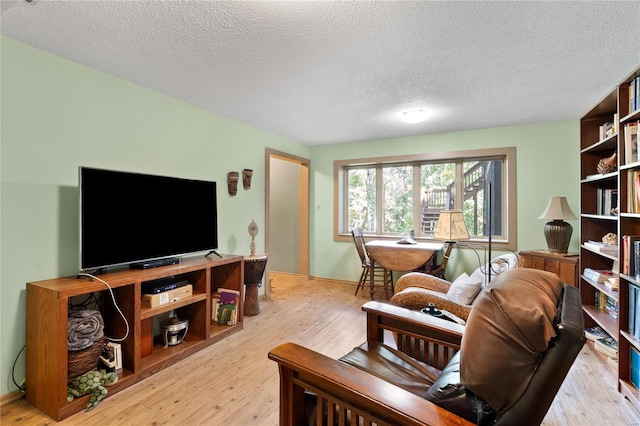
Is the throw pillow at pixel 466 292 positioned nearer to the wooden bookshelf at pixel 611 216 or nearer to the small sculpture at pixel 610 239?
the wooden bookshelf at pixel 611 216

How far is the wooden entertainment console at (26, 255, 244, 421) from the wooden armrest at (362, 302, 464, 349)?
1530 millimetres

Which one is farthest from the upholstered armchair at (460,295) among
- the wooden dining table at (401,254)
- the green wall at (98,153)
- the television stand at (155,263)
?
the television stand at (155,263)

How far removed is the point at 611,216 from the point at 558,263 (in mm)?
855

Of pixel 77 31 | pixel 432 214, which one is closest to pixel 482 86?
pixel 432 214

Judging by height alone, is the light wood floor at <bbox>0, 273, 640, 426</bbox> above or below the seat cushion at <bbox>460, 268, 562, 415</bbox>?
below

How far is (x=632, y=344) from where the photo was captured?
1771 millimetres

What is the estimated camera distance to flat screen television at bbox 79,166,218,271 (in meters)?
1.94

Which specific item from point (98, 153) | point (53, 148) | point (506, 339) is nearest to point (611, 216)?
point (506, 339)

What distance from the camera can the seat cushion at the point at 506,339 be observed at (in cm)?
77

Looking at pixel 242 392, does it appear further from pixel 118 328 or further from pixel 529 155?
pixel 529 155

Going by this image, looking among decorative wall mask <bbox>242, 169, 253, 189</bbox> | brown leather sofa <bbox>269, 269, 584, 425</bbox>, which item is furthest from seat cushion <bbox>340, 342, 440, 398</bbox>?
decorative wall mask <bbox>242, 169, 253, 189</bbox>

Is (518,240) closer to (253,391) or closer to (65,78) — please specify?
(253,391)

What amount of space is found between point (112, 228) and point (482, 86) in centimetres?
314

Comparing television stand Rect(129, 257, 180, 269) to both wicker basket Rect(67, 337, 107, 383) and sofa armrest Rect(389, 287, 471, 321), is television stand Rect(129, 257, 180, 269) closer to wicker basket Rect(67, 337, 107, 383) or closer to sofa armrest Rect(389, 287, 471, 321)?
wicker basket Rect(67, 337, 107, 383)
